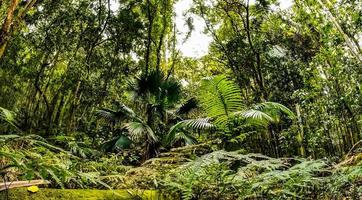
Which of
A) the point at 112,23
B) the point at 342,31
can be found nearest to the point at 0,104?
the point at 112,23

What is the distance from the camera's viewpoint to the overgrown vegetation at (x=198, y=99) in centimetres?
282

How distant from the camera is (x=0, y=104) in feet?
32.5

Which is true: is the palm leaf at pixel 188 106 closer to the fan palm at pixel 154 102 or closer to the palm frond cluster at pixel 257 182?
the fan palm at pixel 154 102

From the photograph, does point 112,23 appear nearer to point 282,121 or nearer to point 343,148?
point 282,121

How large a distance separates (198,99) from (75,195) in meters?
4.05

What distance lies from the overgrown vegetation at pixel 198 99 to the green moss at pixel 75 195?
0.03 m

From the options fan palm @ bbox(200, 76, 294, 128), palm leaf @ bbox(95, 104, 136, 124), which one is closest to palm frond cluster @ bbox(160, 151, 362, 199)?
fan palm @ bbox(200, 76, 294, 128)

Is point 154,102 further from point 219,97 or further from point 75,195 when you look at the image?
point 75,195

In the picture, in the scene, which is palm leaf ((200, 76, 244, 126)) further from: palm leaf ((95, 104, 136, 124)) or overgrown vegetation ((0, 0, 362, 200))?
palm leaf ((95, 104, 136, 124))

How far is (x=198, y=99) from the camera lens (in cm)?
620

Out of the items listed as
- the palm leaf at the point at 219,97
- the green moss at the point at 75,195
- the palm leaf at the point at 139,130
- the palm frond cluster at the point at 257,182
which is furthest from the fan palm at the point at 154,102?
the green moss at the point at 75,195

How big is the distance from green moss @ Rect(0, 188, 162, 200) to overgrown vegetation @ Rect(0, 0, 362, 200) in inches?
1.2

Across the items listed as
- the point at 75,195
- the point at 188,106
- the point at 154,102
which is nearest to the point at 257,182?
the point at 75,195

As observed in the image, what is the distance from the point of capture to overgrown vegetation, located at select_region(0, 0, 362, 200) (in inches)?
111
